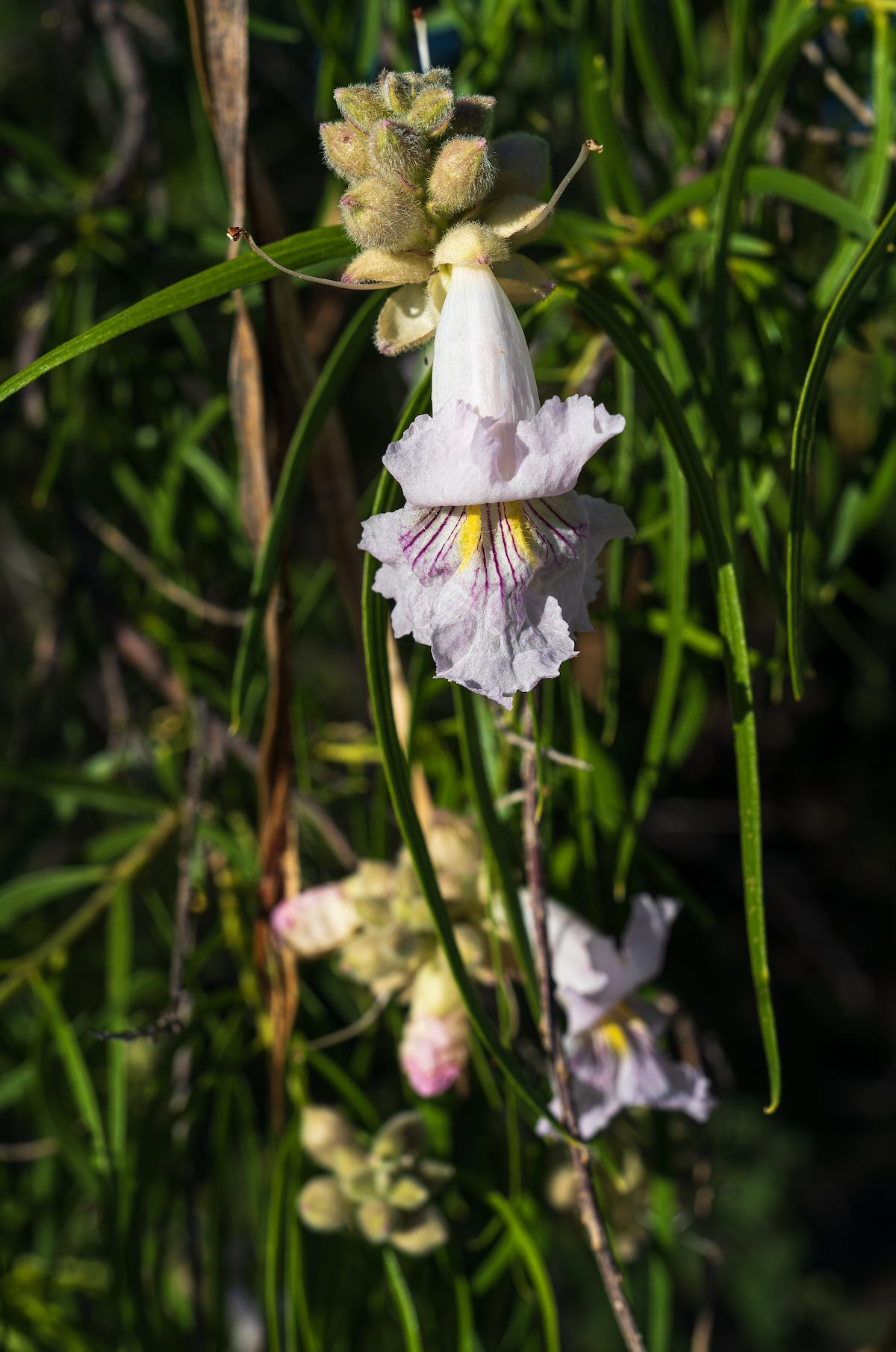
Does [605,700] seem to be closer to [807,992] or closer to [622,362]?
[622,362]

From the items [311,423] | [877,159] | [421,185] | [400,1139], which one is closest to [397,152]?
[421,185]

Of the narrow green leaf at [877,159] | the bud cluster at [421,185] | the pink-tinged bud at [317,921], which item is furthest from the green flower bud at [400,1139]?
the narrow green leaf at [877,159]

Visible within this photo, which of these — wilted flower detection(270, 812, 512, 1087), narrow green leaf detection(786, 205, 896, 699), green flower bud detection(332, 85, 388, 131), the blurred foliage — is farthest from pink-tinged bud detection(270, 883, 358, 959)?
green flower bud detection(332, 85, 388, 131)

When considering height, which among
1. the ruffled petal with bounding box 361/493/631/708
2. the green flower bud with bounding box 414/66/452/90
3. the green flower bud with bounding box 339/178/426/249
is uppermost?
the green flower bud with bounding box 414/66/452/90

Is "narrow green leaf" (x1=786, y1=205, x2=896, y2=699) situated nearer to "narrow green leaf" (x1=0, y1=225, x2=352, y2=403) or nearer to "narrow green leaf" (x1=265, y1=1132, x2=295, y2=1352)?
"narrow green leaf" (x1=0, y1=225, x2=352, y2=403)

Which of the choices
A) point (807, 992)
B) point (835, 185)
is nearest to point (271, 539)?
point (835, 185)

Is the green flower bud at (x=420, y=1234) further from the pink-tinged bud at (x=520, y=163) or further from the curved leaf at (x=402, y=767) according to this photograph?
the pink-tinged bud at (x=520, y=163)

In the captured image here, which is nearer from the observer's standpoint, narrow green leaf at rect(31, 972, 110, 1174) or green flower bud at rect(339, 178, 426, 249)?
green flower bud at rect(339, 178, 426, 249)
